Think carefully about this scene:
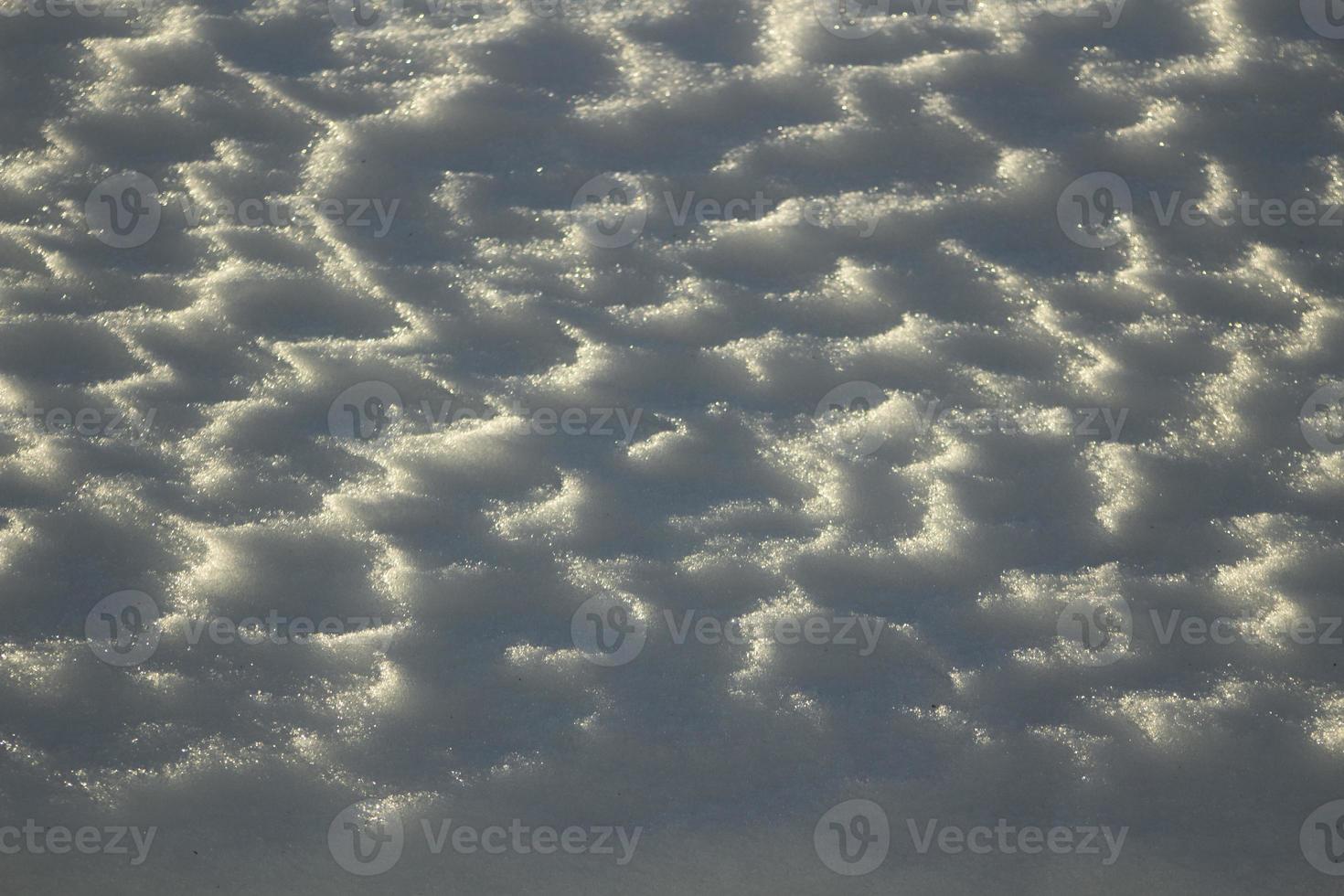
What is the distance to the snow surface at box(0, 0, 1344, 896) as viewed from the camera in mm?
2129

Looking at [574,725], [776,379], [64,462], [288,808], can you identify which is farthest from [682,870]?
[64,462]

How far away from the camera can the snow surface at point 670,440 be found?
6.98ft

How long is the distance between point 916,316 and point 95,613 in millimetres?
2095

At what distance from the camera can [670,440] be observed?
246 cm

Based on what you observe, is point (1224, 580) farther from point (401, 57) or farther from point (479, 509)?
point (401, 57)

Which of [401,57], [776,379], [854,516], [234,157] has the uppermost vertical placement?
[401,57]

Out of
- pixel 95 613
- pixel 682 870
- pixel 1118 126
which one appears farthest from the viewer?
pixel 1118 126

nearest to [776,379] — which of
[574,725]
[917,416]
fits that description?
[917,416]

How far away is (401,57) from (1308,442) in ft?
8.59

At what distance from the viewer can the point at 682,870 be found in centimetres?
208

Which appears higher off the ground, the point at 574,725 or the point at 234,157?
the point at 234,157

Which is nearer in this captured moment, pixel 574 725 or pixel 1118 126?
pixel 574 725

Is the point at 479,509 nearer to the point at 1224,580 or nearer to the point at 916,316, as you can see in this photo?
the point at 916,316

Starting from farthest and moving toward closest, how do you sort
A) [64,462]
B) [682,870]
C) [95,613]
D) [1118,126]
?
[1118,126] → [64,462] → [95,613] → [682,870]
